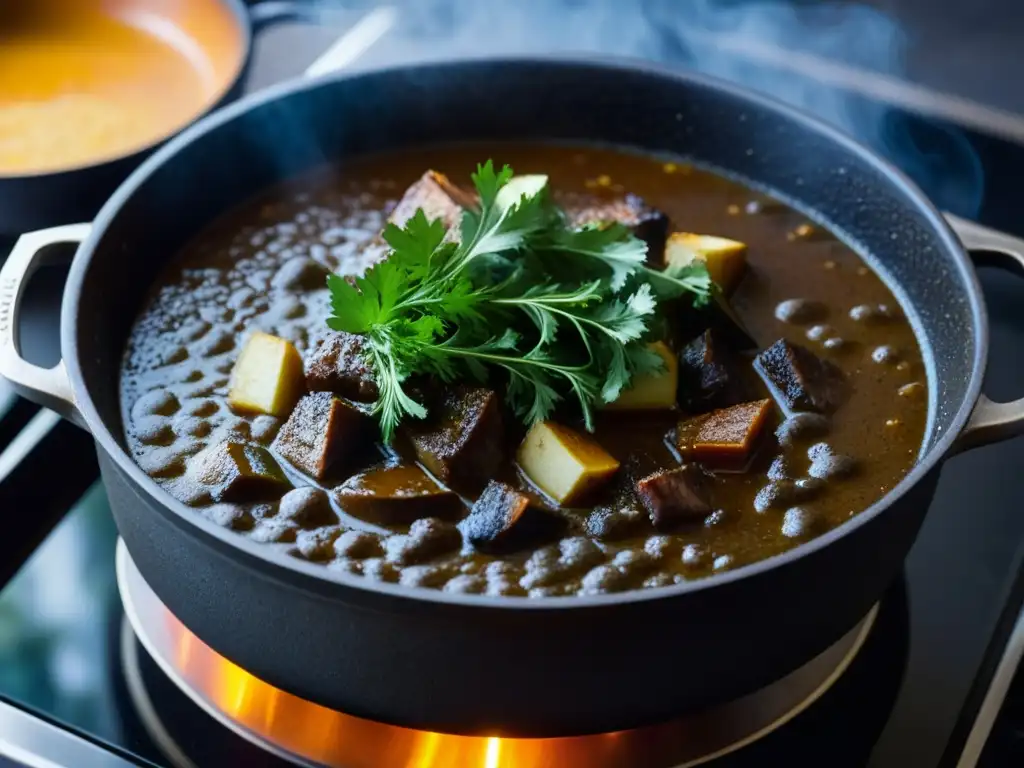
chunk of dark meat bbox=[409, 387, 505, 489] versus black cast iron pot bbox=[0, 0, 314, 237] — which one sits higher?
chunk of dark meat bbox=[409, 387, 505, 489]

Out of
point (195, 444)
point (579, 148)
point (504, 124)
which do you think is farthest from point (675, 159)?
point (195, 444)

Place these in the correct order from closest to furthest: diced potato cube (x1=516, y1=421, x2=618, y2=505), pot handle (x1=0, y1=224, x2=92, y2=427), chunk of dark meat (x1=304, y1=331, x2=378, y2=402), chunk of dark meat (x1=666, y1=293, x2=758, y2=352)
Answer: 1. pot handle (x1=0, y1=224, x2=92, y2=427)
2. diced potato cube (x1=516, y1=421, x2=618, y2=505)
3. chunk of dark meat (x1=304, y1=331, x2=378, y2=402)
4. chunk of dark meat (x1=666, y1=293, x2=758, y2=352)

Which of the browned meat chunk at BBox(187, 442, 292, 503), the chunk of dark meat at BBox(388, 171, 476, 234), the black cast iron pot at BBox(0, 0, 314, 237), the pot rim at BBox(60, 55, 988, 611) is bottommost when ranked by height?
the black cast iron pot at BBox(0, 0, 314, 237)

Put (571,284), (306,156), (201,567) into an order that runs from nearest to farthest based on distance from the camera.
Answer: (201,567) < (571,284) < (306,156)

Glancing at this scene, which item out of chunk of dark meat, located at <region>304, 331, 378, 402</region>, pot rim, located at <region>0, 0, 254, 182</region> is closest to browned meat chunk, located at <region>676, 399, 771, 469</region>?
chunk of dark meat, located at <region>304, 331, 378, 402</region>

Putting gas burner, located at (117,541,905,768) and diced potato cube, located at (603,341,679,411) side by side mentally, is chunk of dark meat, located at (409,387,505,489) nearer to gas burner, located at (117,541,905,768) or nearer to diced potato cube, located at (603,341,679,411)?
diced potato cube, located at (603,341,679,411)

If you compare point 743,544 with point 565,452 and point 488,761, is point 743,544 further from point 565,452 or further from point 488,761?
point 488,761

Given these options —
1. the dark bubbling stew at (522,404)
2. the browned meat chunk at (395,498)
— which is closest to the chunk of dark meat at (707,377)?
the dark bubbling stew at (522,404)
